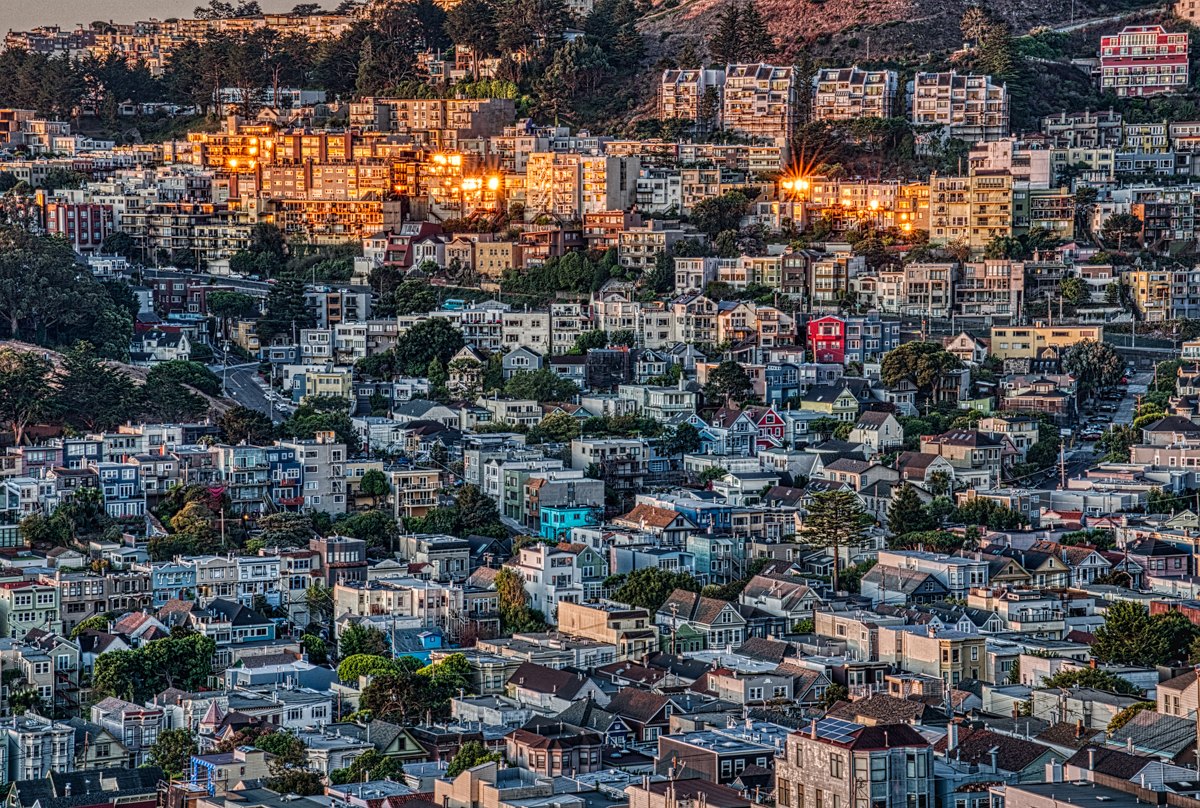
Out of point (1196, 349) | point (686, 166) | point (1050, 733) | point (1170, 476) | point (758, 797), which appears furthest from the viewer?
point (686, 166)

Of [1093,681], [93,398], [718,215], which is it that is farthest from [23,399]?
[1093,681]

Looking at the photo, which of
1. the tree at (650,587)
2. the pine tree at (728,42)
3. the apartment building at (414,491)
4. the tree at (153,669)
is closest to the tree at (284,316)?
the apartment building at (414,491)

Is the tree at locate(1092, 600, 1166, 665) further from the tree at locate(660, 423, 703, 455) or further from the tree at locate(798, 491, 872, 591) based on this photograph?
the tree at locate(660, 423, 703, 455)

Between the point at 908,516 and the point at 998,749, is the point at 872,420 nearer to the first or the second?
the point at 908,516

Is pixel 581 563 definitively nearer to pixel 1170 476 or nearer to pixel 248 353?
pixel 1170 476

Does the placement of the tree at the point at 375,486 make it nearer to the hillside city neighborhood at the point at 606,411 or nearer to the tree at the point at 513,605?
the hillside city neighborhood at the point at 606,411

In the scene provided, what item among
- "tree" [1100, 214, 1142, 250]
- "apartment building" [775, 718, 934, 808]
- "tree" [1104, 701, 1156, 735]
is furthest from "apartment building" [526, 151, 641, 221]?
"apartment building" [775, 718, 934, 808]

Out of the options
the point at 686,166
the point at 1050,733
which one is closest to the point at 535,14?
the point at 686,166
